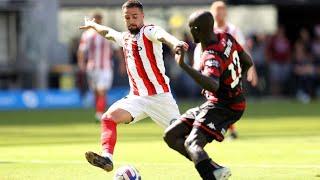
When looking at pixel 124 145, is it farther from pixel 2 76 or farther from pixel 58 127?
pixel 2 76

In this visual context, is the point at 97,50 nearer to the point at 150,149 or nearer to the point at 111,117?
the point at 150,149

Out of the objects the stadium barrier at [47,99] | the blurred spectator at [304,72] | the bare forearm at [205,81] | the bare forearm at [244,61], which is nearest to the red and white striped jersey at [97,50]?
the stadium barrier at [47,99]

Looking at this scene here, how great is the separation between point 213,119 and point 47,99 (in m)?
20.8

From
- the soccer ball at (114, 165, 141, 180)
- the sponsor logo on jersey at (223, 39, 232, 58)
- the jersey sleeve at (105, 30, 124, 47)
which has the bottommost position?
the soccer ball at (114, 165, 141, 180)

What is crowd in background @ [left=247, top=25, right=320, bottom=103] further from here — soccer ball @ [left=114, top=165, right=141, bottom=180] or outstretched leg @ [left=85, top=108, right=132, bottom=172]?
soccer ball @ [left=114, top=165, right=141, bottom=180]

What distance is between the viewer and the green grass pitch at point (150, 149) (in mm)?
12172

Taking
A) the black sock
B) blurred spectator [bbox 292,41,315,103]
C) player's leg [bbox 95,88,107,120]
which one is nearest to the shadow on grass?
player's leg [bbox 95,88,107,120]

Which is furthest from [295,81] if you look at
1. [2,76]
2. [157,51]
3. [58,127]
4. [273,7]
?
[157,51]

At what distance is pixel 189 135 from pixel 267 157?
156 inches

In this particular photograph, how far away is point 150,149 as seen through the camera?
15.6 m

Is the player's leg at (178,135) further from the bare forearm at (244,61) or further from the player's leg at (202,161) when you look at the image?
the bare forearm at (244,61)

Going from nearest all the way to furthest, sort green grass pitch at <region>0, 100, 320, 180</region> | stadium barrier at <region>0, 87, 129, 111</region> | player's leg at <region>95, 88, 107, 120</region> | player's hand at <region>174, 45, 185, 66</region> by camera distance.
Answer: player's hand at <region>174, 45, 185, 66</region> → green grass pitch at <region>0, 100, 320, 180</region> → player's leg at <region>95, 88, 107, 120</region> → stadium barrier at <region>0, 87, 129, 111</region>

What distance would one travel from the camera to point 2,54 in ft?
112

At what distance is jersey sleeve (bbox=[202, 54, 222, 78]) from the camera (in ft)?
32.7
